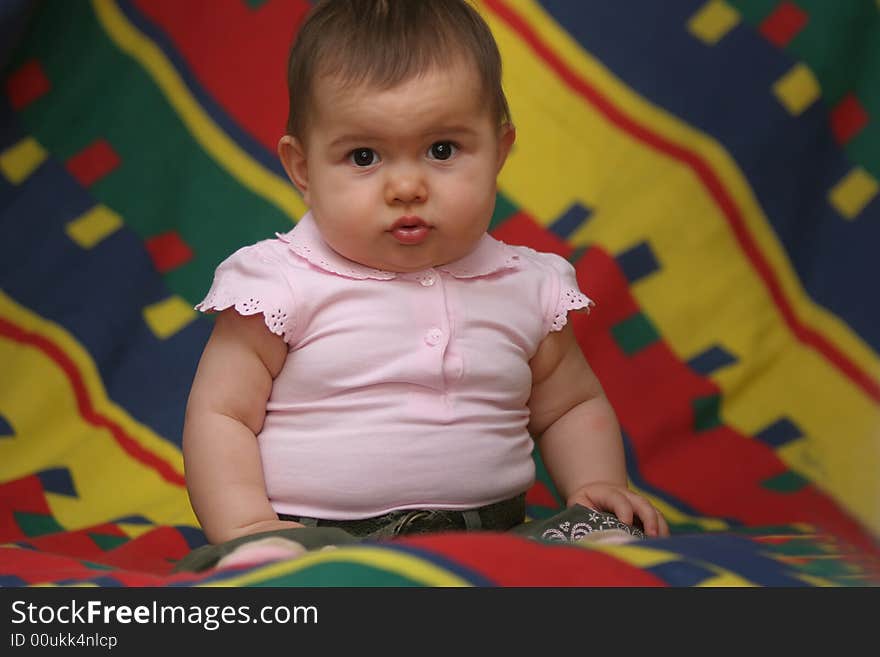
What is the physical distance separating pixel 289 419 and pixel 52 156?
77 cm

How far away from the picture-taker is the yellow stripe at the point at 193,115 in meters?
1.96

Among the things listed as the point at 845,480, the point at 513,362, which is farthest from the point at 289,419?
the point at 845,480

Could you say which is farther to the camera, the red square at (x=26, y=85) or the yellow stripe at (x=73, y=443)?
the red square at (x=26, y=85)

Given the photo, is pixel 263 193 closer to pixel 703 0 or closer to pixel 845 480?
pixel 703 0

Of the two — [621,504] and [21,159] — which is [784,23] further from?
[21,159]

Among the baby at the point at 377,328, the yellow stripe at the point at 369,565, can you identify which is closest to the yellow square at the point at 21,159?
the baby at the point at 377,328

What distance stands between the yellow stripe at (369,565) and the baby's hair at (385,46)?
1.68 feet

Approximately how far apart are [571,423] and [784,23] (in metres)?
0.83

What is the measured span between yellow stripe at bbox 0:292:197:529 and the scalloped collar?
0.38 m

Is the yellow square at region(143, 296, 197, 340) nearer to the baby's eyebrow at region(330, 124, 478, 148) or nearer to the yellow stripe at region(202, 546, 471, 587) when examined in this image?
the baby's eyebrow at region(330, 124, 478, 148)

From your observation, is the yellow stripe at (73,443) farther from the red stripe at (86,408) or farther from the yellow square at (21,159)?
the yellow square at (21,159)

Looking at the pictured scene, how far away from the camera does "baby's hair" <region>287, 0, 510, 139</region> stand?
1318 mm

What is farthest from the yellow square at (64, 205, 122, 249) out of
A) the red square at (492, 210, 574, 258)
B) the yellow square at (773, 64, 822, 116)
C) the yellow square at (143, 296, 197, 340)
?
the yellow square at (773, 64, 822, 116)

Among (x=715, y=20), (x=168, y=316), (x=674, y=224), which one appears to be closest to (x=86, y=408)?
(x=168, y=316)
